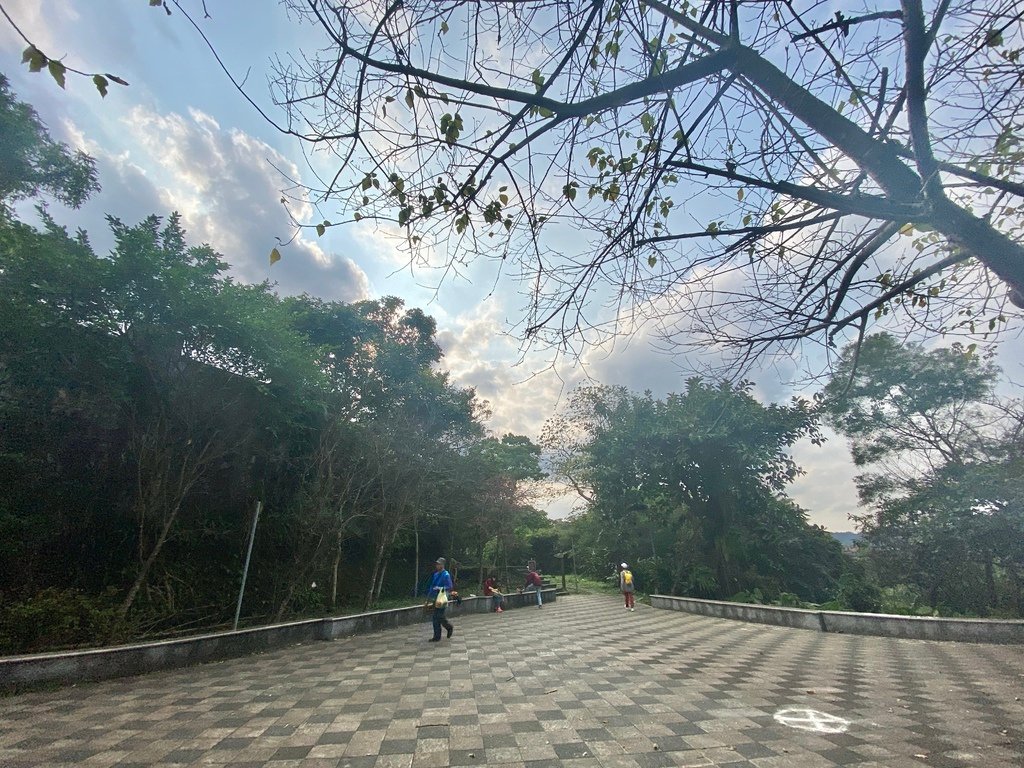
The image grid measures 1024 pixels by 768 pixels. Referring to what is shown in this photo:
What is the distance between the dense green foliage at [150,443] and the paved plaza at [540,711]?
8.78ft

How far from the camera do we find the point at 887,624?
28.2ft

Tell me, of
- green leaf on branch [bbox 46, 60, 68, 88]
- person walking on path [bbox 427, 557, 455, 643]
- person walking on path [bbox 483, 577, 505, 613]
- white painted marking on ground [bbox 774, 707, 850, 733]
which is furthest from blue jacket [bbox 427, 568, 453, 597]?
green leaf on branch [bbox 46, 60, 68, 88]

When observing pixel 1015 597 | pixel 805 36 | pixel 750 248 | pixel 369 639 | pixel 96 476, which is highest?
pixel 805 36

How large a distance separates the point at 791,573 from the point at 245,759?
65.7 feet

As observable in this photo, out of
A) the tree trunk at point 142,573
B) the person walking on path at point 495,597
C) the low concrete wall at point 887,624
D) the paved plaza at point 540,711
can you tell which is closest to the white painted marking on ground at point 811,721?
the paved plaza at point 540,711

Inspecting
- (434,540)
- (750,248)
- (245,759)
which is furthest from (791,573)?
(245,759)

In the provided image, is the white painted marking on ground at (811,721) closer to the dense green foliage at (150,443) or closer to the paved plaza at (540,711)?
the paved plaza at (540,711)

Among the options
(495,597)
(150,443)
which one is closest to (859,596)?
(495,597)

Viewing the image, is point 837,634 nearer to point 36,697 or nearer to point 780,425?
point 780,425

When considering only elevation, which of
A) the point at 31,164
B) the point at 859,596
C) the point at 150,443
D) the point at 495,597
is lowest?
the point at 495,597

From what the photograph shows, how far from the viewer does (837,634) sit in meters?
9.23

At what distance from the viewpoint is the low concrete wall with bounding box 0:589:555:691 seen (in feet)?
15.4

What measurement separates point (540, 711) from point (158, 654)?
4808mm

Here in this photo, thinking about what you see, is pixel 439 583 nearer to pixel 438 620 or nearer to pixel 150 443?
pixel 438 620
